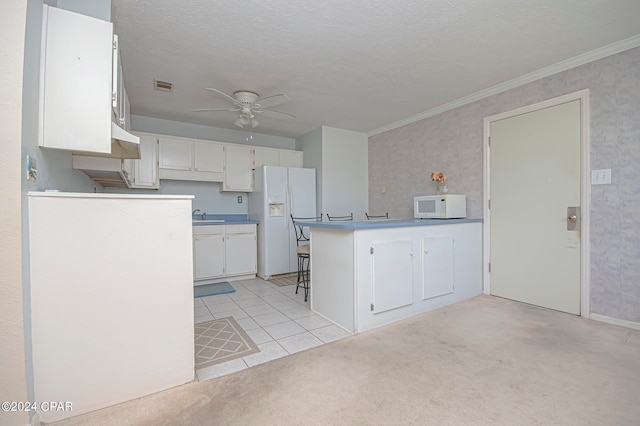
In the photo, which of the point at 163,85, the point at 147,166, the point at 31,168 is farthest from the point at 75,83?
the point at 147,166

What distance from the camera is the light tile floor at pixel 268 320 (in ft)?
6.44

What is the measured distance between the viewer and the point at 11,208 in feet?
3.82

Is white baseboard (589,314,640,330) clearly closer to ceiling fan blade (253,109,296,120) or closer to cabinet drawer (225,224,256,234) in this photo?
ceiling fan blade (253,109,296,120)

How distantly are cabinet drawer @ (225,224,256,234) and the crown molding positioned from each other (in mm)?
2941

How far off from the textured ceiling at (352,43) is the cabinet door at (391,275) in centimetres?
175

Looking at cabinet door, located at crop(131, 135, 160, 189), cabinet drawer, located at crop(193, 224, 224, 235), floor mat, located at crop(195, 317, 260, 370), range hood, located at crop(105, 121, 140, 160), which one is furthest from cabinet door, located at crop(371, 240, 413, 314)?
cabinet door, located at crop(131, 135, 160, 189)

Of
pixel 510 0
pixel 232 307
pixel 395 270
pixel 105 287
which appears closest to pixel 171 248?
pixel 105 287

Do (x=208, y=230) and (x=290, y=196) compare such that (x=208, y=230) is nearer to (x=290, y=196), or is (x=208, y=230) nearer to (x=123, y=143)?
(x=290, y=196)

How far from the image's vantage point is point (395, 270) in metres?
2.52

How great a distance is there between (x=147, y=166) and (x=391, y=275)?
11.8ft

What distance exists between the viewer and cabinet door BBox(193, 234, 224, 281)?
3.91 m

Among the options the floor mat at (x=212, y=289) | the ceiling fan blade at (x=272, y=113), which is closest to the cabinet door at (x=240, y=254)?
the floor mat at (x=212, y=289)

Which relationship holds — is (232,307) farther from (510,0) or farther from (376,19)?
(510,0)

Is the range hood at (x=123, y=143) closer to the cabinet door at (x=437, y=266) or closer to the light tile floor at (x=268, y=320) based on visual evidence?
the light tile floor at (x=268, y=320)
